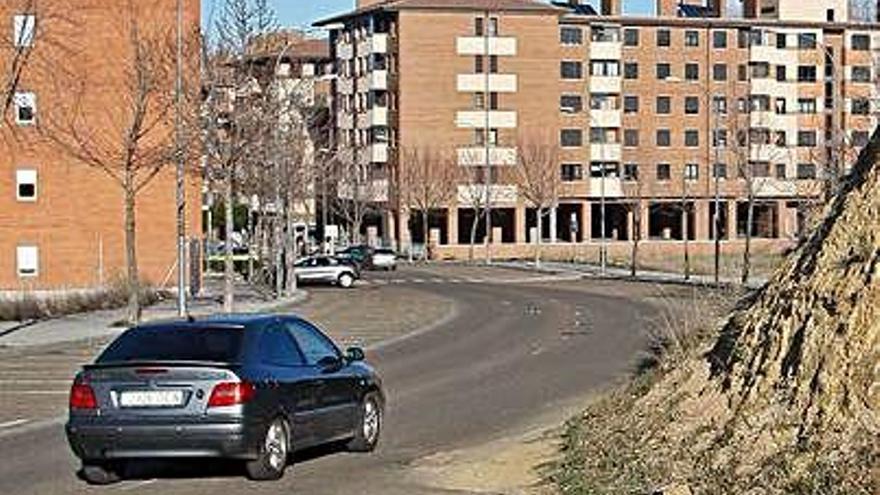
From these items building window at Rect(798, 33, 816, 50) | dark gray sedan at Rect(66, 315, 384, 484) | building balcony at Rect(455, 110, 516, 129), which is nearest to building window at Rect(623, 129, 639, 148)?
building balcony at Rect(455, 110, 516, 129)

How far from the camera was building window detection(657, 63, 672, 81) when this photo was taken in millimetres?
115688

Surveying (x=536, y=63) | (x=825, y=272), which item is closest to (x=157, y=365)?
(x=825, y=272)

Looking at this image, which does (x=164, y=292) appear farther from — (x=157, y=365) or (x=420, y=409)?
(x=157, y=365)

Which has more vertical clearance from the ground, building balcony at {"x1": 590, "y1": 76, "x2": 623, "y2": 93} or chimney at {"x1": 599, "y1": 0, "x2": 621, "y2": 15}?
chimney at {"x1": 599, "y1": 0, "x2": 621, "y2": 15}

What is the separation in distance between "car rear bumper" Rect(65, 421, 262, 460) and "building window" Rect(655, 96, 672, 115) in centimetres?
10364

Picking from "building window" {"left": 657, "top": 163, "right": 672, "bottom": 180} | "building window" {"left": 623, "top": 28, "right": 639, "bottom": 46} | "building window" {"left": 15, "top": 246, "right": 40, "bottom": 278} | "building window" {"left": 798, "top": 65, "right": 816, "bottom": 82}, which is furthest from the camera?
"building window" {"left": 798, "top": 65, "right": 816, "bottom": 82}

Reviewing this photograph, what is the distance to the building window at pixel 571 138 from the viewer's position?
373ft

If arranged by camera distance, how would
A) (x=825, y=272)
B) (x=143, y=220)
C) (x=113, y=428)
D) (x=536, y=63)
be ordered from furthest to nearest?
(x=536, y=63), (x=143, y=220), (x=113, y=428), (x=825, y=272)

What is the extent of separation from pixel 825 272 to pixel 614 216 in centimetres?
10709

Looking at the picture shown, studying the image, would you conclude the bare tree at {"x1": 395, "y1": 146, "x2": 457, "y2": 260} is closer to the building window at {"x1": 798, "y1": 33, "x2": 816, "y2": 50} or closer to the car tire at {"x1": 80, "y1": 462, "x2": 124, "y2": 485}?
the building window at {"x1": 798, "y1": 33, "x2": 816, "y2": 50}

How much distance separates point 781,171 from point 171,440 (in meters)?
105

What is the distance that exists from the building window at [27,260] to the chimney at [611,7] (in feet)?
207

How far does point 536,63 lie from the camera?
372 feet

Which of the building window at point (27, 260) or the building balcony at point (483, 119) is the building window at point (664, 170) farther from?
the building window at point (27, 260)
